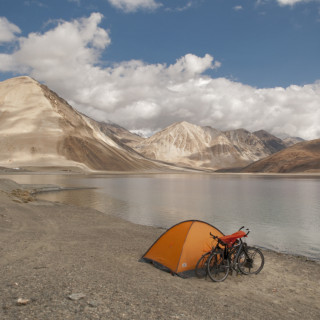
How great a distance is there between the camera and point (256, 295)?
9445 millimetres

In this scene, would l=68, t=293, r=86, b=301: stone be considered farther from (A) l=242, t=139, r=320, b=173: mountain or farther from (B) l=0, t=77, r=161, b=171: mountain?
(A) l=242, t=139, r=320, b=173: mountain

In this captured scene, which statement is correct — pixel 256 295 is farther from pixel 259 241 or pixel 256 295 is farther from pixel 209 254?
pixel 259 241

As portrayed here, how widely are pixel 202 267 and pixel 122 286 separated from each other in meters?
3.66

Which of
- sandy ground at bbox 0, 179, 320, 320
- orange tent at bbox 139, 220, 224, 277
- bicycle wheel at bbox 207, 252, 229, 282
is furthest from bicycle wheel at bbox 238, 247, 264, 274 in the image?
orange tent at bbox 139, 220, 224, 277

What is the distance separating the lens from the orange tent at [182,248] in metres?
10.9

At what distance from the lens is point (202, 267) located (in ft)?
36.4

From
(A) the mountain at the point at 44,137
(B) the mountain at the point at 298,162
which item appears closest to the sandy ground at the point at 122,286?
(A) the mountain at the point at 44,137

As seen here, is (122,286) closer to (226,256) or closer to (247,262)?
(226,256)

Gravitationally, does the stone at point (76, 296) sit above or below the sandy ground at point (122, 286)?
above

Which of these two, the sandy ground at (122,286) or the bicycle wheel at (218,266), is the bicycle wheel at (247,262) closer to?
the sandy ground at (122,286)

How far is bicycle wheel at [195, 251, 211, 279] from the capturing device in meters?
10.7

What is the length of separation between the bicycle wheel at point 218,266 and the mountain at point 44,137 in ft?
447

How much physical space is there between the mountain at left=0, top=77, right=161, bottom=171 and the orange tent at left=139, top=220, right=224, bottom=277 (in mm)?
134579

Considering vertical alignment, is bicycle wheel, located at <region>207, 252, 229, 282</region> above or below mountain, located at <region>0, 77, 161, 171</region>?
below
